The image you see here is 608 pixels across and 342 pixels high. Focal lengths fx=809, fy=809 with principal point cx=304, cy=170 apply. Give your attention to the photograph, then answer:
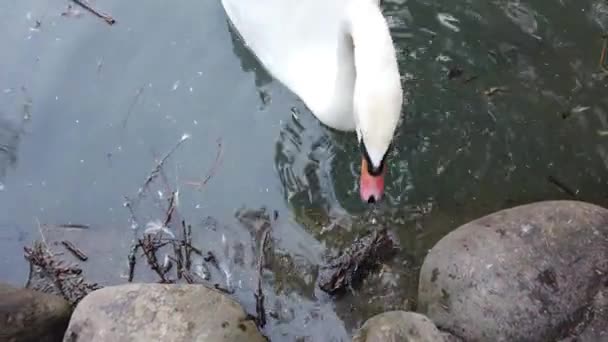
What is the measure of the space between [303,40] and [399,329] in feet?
5.55

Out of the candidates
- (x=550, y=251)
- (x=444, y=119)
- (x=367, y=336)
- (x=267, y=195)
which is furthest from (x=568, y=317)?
(x=267, y=195)

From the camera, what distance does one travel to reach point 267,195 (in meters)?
4.50

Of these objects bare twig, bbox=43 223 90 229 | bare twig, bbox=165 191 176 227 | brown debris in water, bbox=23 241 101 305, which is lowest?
brown debris in water, bbox=23 241 101 305

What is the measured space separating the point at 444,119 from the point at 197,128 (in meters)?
1.44

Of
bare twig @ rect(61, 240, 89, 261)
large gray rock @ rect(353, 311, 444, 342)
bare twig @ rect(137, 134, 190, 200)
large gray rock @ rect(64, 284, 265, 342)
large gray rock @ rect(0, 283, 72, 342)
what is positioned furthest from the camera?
bare twig @ rect(137, 134, 190, 200)

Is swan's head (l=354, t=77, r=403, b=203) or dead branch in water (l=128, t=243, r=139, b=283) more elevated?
swan's head (l=354, t=77, r=403, b=203)

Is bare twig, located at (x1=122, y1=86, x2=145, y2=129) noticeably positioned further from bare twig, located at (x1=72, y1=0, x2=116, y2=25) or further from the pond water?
bare twig, located at (x1=72, y1=0, x2=116, y2=25)

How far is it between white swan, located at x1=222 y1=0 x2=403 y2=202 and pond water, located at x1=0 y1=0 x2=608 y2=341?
36 cm

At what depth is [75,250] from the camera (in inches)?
173

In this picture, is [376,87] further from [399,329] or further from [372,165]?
[399,329]

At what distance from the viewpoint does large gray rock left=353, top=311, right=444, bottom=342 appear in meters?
3.50

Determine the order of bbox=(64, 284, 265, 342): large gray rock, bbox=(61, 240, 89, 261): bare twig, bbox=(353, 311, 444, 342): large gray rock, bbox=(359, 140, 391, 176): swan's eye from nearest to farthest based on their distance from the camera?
bbox=(359, 140, 391, 176): swan's eye → bbox=(353, 311, 444, 342): large gray rock → bbox=(64, 284, 265, 342): large gray rock → bbox=(61, 240, 89, 261): bare twig

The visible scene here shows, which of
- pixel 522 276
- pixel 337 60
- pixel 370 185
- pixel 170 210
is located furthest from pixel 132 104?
pixel 522 276

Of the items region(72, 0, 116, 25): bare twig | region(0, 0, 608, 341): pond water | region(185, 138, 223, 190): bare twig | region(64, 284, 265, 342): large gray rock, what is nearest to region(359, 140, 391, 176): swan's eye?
region(0, 0, 608, 341): pond water
